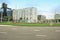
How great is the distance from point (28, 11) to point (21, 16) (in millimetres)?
6037

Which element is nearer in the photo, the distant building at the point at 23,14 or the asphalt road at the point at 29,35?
the asphalt road at the point at 29,35

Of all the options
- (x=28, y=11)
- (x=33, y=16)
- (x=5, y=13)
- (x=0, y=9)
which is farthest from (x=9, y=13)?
(x=33, y=16)

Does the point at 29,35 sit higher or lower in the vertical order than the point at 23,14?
lower

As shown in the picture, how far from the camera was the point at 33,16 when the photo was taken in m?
102

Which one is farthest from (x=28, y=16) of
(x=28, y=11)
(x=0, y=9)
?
(x=0, y=9)

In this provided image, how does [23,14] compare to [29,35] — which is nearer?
[29,35]

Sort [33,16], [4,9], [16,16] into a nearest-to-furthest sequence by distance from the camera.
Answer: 1. [33,16]
2. [16,16]
3. [4,9]

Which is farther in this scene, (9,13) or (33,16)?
(9,13)

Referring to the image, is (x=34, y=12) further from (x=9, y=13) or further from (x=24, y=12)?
(x=9, y=13)

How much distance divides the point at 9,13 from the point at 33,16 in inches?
1312

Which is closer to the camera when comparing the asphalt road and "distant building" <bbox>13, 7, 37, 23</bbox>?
the asphalt road

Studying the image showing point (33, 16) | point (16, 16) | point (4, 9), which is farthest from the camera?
point (4, 9)

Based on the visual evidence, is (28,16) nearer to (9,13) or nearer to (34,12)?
(34,12)

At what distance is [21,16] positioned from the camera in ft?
365
